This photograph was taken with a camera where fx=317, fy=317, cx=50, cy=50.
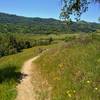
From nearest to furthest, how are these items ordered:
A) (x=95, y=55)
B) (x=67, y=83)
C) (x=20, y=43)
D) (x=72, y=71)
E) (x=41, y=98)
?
(x=41, y=98), (x=67, y=83), (x=72, y=71), (x=95, y=55), (x=20, y=43)

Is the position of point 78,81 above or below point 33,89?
above

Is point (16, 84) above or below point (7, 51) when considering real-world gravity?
above

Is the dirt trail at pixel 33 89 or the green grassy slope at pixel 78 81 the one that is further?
the dirt trail at pixel 33 89

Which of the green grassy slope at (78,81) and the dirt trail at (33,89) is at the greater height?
the green grassy slope at (78,81)

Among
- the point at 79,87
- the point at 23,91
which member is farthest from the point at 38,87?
the point at 79,87

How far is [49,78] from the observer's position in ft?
67.5

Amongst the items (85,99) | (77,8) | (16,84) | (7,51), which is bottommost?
(7,51)

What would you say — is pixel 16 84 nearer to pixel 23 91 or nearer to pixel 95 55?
pixel 23 91

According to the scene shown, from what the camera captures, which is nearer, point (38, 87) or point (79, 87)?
point (79, 87)

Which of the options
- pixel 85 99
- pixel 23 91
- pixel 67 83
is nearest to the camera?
pixel 85 99

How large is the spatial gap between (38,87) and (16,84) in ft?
7.64

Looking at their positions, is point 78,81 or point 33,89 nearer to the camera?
point 78,81

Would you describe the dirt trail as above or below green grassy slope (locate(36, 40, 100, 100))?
below

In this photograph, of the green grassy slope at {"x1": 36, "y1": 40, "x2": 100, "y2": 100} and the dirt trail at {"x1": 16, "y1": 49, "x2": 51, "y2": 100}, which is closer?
the green grassy slope at {"x1": 36, "y1": 40, "x2": 100, "y2": 100}
